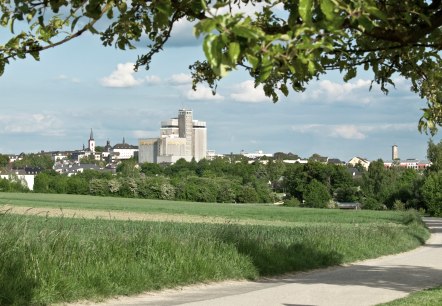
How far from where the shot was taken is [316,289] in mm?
14906

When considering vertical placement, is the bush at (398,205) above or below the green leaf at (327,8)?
below

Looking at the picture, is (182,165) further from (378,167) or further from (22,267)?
(22,267)

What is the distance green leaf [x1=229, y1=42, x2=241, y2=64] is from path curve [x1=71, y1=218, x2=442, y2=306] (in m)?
7.92

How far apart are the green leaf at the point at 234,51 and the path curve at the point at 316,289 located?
26.0 ft

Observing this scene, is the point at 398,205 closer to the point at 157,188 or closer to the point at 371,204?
the point at 371,204

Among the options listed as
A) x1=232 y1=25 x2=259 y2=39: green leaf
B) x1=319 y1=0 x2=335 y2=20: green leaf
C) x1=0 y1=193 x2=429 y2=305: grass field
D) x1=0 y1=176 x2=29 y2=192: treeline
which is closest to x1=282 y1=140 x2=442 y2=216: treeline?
x1=0 y1=176 x2=29 y2=192: treeline

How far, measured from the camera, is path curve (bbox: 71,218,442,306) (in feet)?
42.3

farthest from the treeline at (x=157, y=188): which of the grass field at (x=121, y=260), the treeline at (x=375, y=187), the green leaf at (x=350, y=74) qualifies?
the green leaf at (x=350, y=74)

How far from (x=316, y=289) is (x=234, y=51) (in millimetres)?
10734

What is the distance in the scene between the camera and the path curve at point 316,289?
42.3 feet

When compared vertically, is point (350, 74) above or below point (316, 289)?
above

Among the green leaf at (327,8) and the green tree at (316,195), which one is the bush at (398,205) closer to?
the green tree at (316,195)

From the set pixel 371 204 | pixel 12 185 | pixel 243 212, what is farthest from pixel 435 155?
pixel 12 185

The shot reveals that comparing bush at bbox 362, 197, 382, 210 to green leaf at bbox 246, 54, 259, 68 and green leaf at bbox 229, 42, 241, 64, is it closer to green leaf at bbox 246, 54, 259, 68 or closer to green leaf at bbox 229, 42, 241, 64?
green leaf at bbox 246, 54, 259, 68
